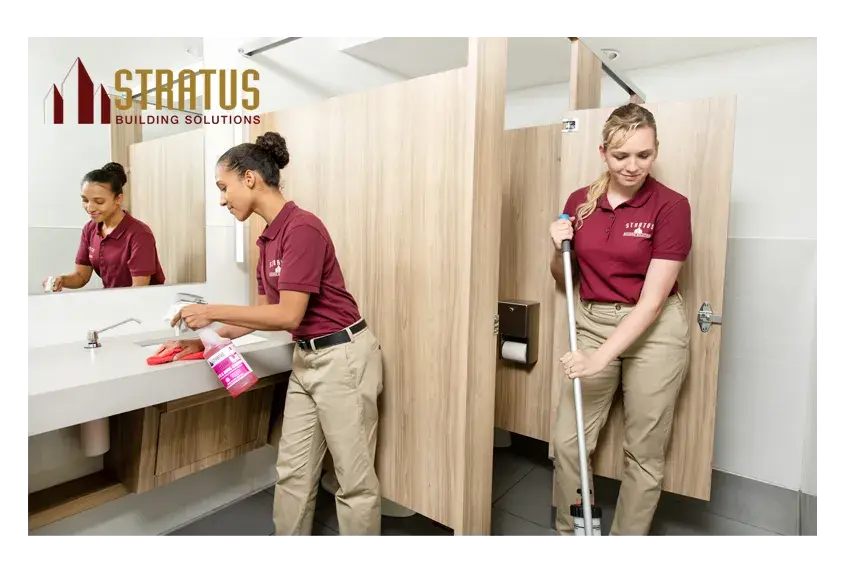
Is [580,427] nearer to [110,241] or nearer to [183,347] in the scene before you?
[183,347]

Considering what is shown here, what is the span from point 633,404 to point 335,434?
3.19 feet

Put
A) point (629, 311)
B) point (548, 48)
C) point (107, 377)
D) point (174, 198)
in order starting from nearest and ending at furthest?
point (107, 377)
point (629, 311)
point (174, 198)
point (548, 48)

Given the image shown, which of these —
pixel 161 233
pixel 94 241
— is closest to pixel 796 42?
pixel 161 233

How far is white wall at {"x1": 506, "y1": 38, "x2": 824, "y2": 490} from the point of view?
2137 mm

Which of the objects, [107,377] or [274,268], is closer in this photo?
[107,377]

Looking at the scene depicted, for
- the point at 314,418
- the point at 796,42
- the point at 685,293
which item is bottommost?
the point at 314,418

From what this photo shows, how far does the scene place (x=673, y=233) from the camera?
4.99 ft

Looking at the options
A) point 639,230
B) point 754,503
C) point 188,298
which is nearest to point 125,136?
point 188,298

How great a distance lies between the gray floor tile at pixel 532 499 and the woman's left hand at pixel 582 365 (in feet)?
2.95

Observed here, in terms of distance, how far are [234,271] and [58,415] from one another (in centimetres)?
106

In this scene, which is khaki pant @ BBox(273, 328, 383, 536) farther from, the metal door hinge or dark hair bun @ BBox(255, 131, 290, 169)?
the metal door hinge

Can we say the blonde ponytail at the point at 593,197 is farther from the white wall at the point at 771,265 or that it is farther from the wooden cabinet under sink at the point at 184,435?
the wooden cabinet under sink at the point at 184,435

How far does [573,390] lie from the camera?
1.71m
